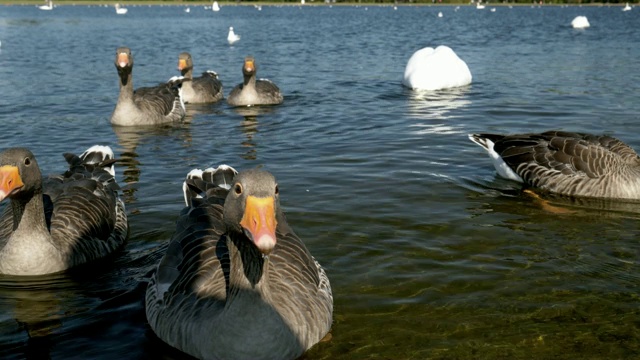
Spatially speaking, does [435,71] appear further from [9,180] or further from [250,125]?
[9,180]

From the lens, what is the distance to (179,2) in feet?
433

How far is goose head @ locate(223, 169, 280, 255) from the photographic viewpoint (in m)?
5.04

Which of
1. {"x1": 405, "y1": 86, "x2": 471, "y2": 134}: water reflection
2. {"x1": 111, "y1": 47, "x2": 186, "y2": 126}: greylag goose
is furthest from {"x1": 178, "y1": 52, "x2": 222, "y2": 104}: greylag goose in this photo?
{"x1": 405, "y1": 86, "x2": 471, "y2": 134}: water reflection

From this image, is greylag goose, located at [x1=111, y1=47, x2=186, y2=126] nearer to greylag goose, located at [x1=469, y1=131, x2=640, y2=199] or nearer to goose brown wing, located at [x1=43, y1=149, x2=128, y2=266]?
goose brown wing, located at [x1=43, y1=149, x2=128, y2=266]

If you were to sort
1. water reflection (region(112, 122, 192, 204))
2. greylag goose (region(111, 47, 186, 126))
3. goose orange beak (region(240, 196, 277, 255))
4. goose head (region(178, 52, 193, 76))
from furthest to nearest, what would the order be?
goose head (region(178, 52, 193, 76)) → greylag goose (region(111, 47, 186, 126)) → water reflection (region(112, 122, 192, 204)) → goose orange beak (region(240, 196, 277, 255))

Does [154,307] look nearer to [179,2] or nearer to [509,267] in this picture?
[509,267]

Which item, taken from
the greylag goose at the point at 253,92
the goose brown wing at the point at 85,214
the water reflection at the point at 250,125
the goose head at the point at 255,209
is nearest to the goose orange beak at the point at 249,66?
the greylag goose at the point at 253,92

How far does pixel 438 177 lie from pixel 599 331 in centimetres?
554

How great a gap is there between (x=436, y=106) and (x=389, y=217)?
31.2ft

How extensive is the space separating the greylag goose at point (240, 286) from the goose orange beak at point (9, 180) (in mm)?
1753

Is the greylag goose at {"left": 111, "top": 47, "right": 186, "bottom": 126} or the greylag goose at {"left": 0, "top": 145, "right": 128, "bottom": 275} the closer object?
the greylag goose at {"left": 0, "top": 145, "right": 128, "bottom": 275}

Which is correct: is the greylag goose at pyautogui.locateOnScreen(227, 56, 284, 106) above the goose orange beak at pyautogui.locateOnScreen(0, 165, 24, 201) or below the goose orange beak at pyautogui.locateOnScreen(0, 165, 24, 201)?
below

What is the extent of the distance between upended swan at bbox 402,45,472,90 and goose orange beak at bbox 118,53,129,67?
841 centimetres

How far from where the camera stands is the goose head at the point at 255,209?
5037 mm
